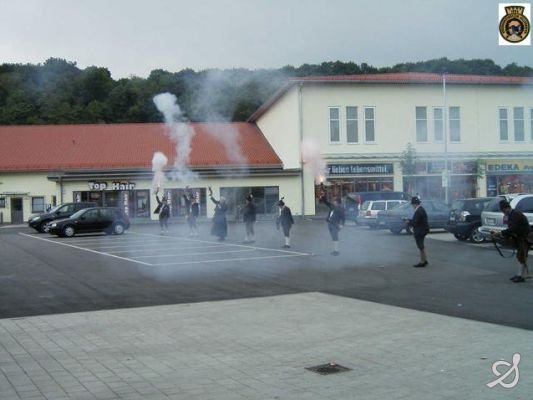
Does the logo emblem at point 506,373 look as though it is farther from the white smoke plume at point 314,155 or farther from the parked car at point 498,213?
the white smoke plume at point 314,155

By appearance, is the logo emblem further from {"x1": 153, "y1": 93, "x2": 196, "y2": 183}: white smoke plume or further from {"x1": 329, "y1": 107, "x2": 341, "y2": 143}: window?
{"x1": 153, "y1": 93, "x2": 196, "y2": 183}: white smoke plume

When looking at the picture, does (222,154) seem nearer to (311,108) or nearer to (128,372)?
(311,108)

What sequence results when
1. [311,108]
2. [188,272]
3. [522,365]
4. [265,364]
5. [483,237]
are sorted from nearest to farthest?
[522,365] → [265,364] → [188,272] → [311,108] → [483,237]

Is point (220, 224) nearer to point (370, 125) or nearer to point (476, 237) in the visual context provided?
point (370, 125)

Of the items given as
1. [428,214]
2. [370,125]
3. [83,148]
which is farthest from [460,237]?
[83,148]

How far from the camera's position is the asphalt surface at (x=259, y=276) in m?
12.7

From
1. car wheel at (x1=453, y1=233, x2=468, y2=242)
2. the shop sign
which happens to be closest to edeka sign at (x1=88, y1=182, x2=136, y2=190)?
the shop sign

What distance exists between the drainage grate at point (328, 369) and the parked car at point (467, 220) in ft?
61.5

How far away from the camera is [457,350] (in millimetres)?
8484

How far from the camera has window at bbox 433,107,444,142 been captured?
17.3 m

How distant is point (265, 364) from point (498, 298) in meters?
6.51

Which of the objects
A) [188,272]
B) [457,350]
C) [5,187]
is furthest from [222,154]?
[457,350]

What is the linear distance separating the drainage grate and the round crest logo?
4434 millimetres

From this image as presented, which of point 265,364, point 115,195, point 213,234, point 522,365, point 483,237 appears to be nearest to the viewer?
point 522,365
